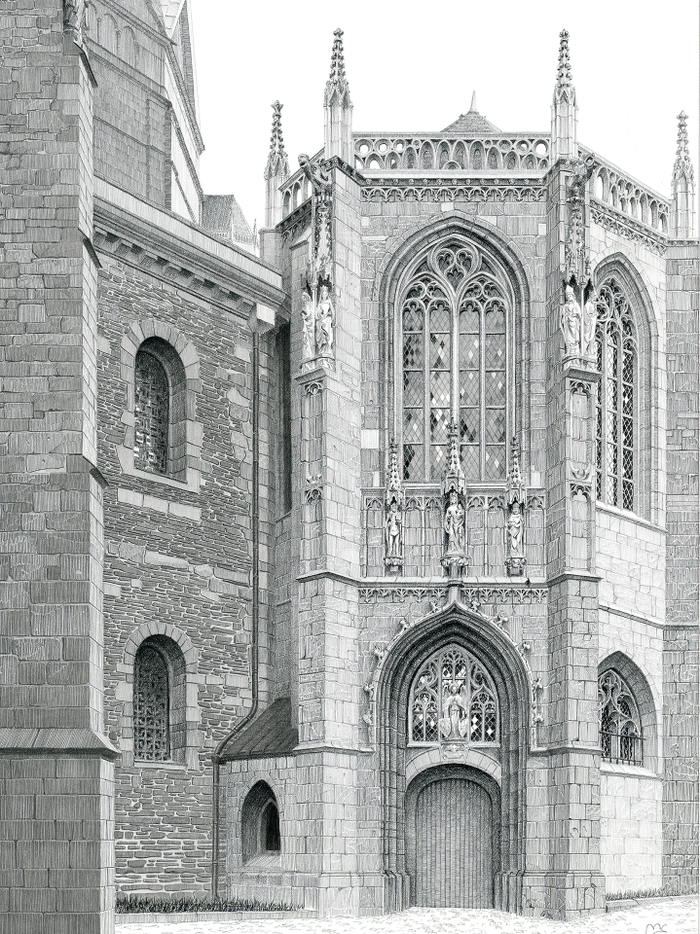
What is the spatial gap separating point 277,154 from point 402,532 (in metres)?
7.46

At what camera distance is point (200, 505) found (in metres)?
26.0

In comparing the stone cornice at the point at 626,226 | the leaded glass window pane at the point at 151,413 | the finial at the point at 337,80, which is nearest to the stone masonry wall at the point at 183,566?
the leaded glass window pane at the point at 151,413

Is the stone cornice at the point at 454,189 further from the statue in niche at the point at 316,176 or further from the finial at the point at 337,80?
the finial at the point at 337,80

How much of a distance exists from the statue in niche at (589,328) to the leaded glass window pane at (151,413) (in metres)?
6.47

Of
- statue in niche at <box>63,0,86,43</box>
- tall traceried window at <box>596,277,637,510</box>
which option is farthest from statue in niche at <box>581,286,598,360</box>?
statue in niche at <box>63,0,86,43</box>

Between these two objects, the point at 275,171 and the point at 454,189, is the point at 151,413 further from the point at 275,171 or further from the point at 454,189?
the point at 454,189

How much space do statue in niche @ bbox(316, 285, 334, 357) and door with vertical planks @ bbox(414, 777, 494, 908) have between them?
6786mm

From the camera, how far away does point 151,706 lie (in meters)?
25.2

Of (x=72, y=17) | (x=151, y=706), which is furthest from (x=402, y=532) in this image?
(x=72, y=17)

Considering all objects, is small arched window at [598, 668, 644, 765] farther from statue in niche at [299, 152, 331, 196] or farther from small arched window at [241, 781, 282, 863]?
statue in niche at [299, 152, 331, 196]

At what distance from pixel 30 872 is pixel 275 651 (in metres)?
9.06

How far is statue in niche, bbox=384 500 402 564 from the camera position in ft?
84.0

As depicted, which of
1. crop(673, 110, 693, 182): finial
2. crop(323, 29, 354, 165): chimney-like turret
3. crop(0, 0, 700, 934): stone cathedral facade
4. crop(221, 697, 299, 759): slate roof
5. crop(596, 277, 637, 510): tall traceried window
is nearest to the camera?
crop(0, 0, 700, 934): stone cathedral facade

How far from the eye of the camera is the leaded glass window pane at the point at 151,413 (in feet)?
84.1
